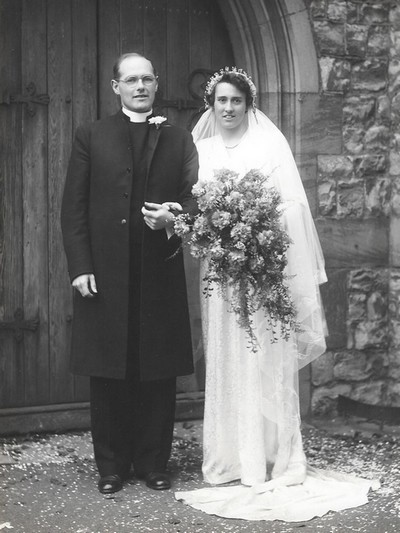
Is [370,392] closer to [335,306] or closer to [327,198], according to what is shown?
[335,306]

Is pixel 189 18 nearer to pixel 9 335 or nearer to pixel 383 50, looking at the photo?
pixel 383 50

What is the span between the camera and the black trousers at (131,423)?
4840 mm

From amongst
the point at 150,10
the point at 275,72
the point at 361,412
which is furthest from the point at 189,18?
the point at 361,412

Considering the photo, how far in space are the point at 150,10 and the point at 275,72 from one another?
84 cm

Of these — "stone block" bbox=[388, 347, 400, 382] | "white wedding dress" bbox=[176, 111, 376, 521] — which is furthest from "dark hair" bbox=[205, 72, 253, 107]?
"stone block" bbox=[388, 347, 400, 382]

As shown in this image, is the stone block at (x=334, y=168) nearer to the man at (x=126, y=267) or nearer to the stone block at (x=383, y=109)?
the stone block at (x=383, y=109)

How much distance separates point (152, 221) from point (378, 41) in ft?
7.90

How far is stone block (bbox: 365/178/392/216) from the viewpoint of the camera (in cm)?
630

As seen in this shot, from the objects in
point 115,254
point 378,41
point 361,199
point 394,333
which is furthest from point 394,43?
point 115,254

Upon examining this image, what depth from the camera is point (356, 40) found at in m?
6.21

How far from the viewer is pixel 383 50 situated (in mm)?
6289

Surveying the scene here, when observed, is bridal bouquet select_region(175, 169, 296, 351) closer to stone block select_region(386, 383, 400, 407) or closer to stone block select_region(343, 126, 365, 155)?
stone block select_region(343, 126, 365, 155)

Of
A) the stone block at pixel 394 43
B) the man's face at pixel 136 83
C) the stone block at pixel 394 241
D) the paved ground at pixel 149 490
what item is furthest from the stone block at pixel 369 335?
the man's face at pixel 136 83

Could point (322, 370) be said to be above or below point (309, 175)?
below
